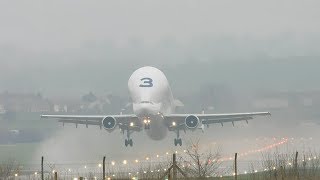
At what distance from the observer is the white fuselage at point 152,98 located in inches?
2955

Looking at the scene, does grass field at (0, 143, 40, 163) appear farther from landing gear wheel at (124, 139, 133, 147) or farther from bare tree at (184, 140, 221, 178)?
bare tree at (184, 140, 221, 178)

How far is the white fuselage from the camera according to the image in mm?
75062

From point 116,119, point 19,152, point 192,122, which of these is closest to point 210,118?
point 192,122

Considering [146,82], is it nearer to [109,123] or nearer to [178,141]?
[109,123]

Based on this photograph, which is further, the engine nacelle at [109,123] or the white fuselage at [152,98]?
the engine nacelle at [109,123]

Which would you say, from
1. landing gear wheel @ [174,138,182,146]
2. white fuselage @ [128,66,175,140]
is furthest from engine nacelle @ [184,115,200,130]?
landing gear wheel @ [174,138,182,146]

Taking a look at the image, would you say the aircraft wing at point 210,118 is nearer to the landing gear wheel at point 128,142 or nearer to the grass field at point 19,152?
the landing gear wheel at point 128,142

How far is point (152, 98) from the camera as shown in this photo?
251 ft

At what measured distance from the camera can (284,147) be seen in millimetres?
83812

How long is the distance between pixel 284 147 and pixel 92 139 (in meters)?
25.5

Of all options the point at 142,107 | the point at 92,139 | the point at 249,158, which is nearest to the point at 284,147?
the point at 249,158

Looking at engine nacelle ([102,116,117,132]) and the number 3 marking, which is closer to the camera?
engine nacelle ([102,116,117,132])

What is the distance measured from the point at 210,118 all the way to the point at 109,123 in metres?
13.7

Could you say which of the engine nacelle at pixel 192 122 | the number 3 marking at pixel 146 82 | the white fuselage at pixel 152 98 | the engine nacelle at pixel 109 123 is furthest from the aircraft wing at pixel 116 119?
the engine nacelle at pixel 192 122
